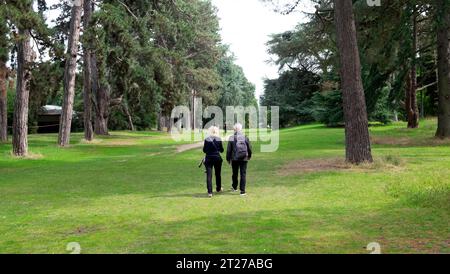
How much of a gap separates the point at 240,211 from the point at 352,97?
8.90m

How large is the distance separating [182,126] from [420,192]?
2517 inches

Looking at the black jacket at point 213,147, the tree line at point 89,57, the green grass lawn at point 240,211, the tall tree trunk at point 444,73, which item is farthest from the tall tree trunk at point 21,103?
the tall tree trunk at point 444,73

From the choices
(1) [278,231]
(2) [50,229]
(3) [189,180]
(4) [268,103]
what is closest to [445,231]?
(1) [278,231]

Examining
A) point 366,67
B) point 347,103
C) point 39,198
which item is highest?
point 366,67

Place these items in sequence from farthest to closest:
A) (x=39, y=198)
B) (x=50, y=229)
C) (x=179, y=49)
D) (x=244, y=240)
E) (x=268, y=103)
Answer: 1. (x=268, y=103)
2. (x=179, y=49)
3. (x=39, y=198)
4. (x=50, y=229)
5. (x=244, y=240)

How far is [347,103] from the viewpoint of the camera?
17672mm

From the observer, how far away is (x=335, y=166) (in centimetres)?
1744

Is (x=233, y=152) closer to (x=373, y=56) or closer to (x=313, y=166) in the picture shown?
(x=313, y=166)

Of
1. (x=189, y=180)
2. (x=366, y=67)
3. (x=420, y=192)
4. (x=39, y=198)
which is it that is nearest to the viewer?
(x=420, y=192)

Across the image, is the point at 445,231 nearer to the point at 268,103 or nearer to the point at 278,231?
the point at 278,231

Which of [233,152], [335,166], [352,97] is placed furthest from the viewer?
[352,97]

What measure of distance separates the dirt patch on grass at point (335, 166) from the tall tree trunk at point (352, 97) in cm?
43

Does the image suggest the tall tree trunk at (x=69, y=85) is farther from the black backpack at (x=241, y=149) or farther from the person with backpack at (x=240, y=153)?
the black backpack at (x=241, y=149)

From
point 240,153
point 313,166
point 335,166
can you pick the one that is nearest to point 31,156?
point 313,166
